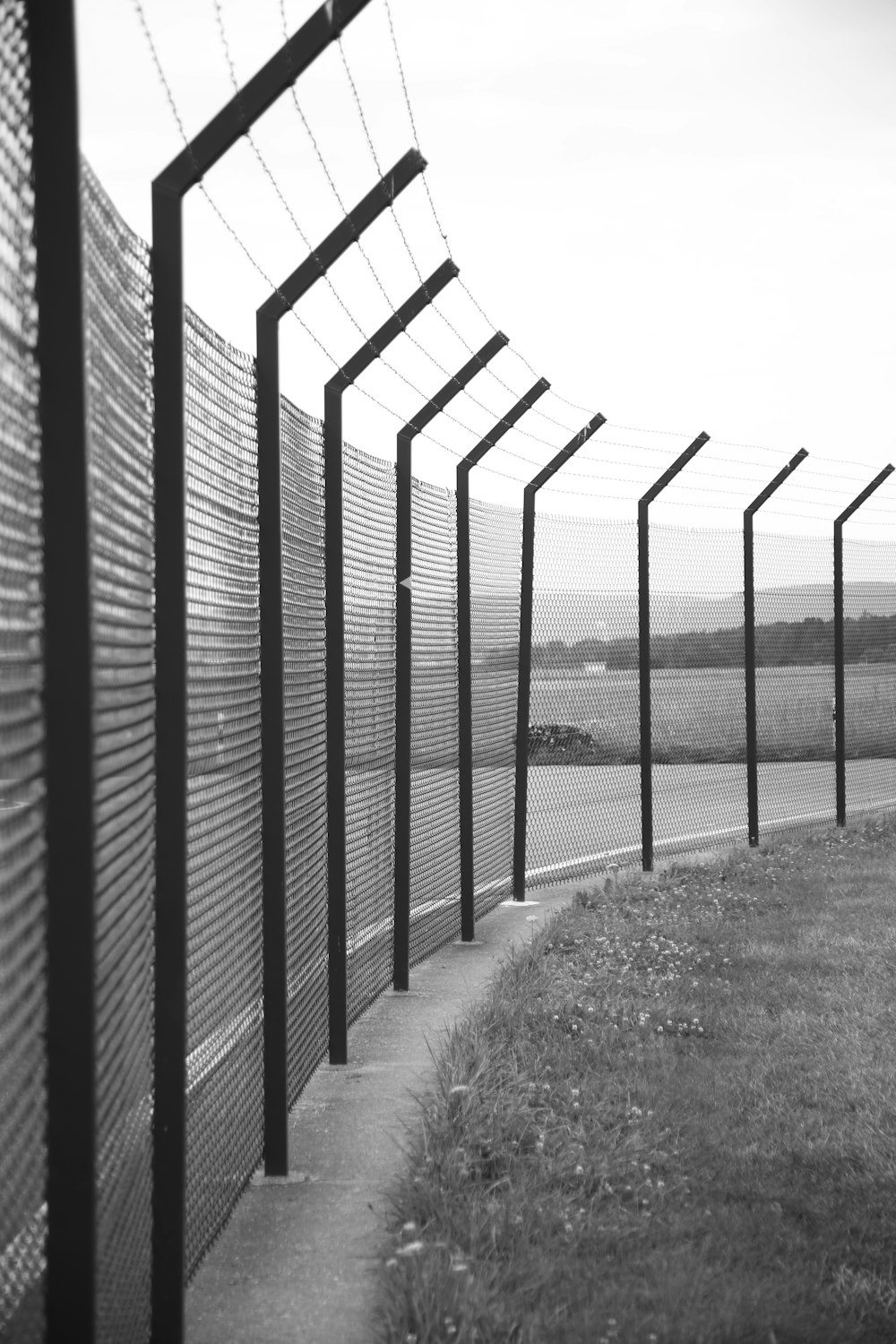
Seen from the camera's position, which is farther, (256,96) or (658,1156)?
(658,1156)

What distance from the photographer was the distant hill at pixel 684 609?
930 centimetres

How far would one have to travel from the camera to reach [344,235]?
4668 mm

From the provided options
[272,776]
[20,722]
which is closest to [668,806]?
[272,776]

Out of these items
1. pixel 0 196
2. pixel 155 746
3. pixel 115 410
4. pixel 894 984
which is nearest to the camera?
pixel 0 196

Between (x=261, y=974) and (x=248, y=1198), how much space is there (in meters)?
0.59

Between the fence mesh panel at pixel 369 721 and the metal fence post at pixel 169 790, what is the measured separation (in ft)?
8.01

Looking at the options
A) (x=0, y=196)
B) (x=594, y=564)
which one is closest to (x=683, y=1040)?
(x=0, y=196)

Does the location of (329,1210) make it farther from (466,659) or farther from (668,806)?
(668,806)

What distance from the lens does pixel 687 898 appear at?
27.1 feet

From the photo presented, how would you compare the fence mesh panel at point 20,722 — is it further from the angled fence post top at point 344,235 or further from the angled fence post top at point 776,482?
the angled fence post top at point 776,482

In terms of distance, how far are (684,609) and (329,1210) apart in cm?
723

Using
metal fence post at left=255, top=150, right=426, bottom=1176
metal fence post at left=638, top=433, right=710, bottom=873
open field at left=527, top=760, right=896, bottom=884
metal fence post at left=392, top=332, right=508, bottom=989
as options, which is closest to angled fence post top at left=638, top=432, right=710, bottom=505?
metal fence post at left=638, top=433, right=710, bottom=873

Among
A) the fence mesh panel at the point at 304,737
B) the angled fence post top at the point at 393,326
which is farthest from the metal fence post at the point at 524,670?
the fence mesh panel at the point at 304,737

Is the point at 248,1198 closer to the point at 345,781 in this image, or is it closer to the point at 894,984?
the point at 345,781
